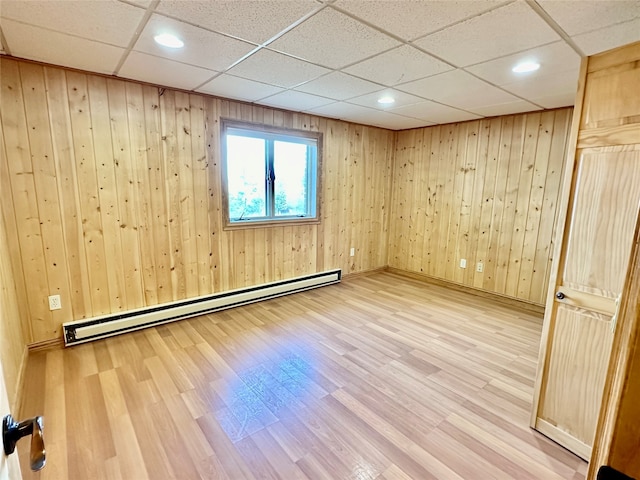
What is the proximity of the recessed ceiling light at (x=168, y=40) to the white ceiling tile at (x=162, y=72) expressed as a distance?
0.97ft

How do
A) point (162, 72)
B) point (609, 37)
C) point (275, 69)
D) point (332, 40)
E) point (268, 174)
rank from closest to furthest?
1. point (609, 37)
2. point (332, 40)
3. point (275, 69)
4. point (162, 72)
5. point (268, 174)

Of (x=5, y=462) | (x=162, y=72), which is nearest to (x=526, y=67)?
(x=162, y=72)

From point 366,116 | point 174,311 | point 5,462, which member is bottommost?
point 174,311

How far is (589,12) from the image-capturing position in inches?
61.0

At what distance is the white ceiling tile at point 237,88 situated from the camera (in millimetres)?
2723

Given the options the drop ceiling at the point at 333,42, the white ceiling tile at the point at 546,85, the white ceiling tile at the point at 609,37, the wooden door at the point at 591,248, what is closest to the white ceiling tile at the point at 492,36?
the drop ceiling at the point at 333,42

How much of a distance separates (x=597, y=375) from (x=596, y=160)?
3.56ft

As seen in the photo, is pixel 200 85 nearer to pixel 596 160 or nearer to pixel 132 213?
pixel 132 213

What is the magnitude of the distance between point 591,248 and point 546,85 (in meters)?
1.83

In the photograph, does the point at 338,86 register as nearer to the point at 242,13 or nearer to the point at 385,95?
the point at 385,95

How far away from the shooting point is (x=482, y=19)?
1.64 m

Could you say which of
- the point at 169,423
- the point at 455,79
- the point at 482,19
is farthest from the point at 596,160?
the point at 169,423

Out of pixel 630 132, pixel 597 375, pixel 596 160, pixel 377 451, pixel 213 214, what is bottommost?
pixel 377 451

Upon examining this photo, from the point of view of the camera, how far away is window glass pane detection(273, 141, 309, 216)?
393 centimetres
